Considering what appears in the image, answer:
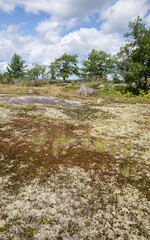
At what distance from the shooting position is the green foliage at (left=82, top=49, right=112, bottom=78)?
210 feet

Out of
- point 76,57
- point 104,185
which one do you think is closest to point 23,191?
point 104,185

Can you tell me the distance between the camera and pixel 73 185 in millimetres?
3424

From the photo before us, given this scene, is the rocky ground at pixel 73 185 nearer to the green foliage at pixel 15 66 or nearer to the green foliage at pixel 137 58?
the green foliage at pixel 137 58

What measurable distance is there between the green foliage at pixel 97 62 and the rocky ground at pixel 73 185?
205 feet

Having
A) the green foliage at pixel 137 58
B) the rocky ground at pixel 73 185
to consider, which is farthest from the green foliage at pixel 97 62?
the rocky ground at pixel 73 185

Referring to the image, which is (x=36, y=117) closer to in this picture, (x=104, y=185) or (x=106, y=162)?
(x=106, y=162)

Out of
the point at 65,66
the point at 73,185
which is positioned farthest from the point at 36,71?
the point at 73,185

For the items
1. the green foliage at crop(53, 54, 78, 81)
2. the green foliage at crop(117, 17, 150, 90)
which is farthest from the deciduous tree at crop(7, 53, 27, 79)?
the green foliage at crop(117, 17, 150, 90)

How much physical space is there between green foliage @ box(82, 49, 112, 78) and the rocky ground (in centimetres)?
6236

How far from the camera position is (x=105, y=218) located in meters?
2.68

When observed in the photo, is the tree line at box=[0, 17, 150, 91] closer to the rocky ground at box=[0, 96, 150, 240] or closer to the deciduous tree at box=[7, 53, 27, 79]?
the deciduous tree at box=[7, 53, 27, 79]

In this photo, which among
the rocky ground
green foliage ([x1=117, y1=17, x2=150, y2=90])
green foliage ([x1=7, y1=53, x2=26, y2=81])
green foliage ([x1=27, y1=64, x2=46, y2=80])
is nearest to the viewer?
the rocky ground

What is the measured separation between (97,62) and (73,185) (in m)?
66.3

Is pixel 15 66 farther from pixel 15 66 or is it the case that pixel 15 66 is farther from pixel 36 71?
pixel 36 71
